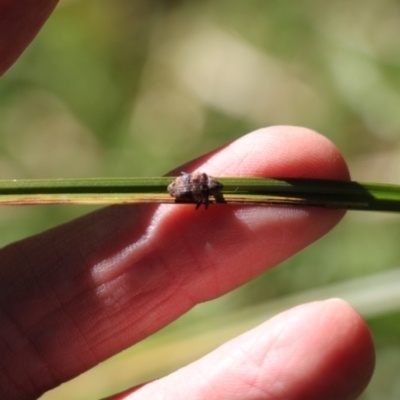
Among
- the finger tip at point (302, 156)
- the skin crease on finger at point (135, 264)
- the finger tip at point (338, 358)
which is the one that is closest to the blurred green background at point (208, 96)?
the skin crease on finger at point (135, 264)

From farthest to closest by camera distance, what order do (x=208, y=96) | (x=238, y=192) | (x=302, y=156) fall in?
(x=208, y=96), (x=302, y=156), (x=238, y=192)

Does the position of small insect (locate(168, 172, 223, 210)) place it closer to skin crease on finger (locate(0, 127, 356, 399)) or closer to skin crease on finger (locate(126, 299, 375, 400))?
skin crease on finger (locate(0, 127, 356, 399))

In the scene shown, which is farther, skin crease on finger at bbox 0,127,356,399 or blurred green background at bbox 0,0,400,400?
blurred green background at bbox 0,0,400,400

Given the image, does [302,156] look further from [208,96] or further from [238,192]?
[208,96]

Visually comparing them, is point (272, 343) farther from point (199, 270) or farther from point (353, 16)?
point (353, 16)

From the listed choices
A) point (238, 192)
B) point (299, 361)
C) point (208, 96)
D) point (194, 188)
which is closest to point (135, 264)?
point (194, 188)

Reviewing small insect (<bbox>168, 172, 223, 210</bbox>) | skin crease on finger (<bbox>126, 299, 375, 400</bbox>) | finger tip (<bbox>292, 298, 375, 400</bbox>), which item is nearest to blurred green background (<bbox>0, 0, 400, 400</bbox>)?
skin crease on finger (<bbox>126, 299, 375, 400</bbox>)
